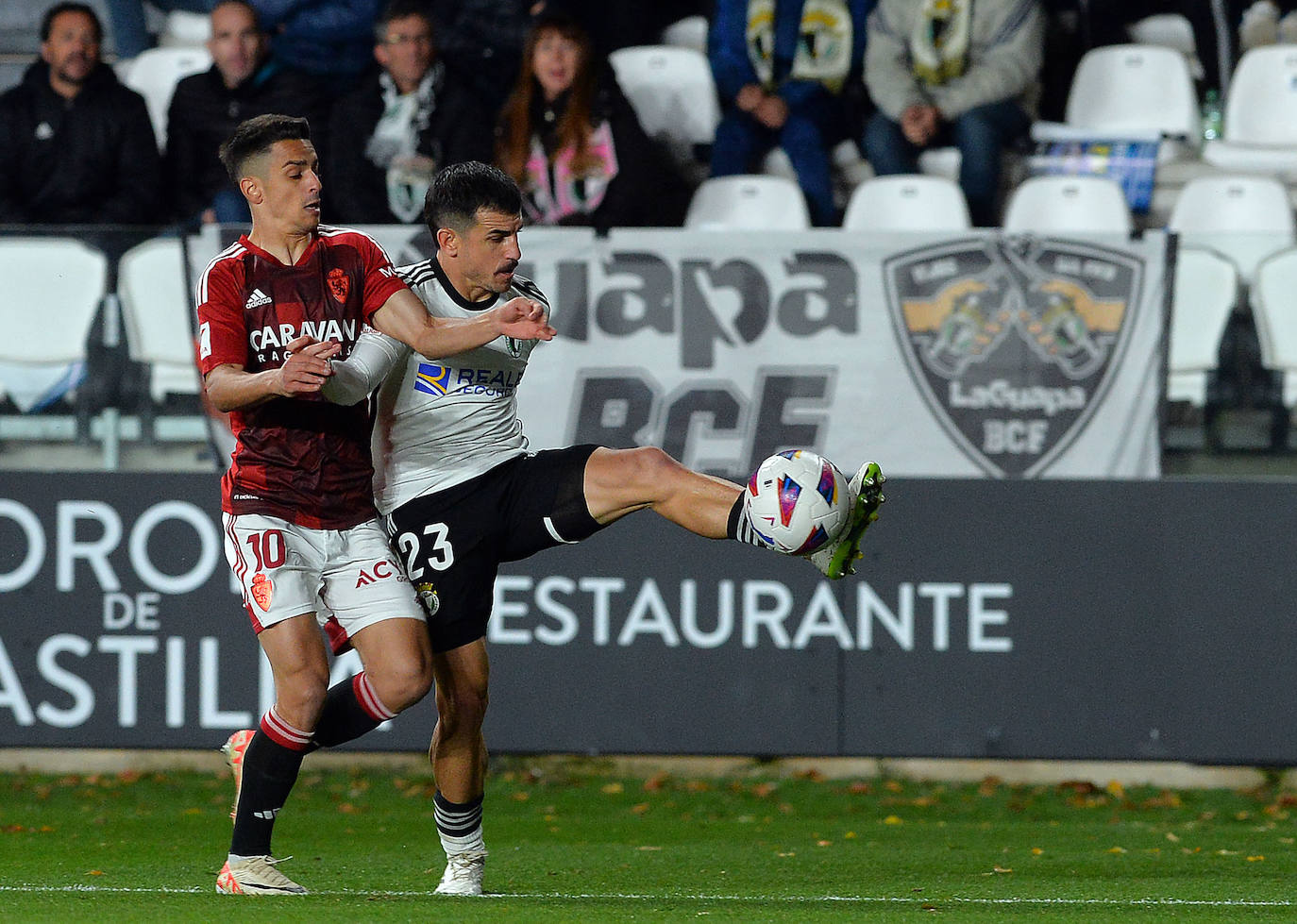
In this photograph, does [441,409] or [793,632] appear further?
[793,632]

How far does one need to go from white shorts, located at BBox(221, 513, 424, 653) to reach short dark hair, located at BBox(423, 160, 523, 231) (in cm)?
87

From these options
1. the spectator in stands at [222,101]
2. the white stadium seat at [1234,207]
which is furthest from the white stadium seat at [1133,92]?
the spectator in stands at [222,101]

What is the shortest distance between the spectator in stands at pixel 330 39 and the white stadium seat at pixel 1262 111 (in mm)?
4693

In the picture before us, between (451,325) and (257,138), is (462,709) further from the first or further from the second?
(257,138)

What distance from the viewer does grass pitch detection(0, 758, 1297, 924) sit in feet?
16.1

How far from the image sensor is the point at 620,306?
7863 mm

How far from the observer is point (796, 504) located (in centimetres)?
486

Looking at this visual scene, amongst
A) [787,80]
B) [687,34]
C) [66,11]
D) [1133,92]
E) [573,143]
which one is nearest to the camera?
[573,143]

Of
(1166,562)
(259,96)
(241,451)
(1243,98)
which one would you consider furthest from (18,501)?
(1243,98)

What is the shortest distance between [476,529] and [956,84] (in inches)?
223

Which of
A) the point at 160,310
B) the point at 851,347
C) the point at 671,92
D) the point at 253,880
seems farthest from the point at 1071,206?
the point at 253,880

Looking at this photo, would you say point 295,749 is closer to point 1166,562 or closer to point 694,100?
point 1166,562

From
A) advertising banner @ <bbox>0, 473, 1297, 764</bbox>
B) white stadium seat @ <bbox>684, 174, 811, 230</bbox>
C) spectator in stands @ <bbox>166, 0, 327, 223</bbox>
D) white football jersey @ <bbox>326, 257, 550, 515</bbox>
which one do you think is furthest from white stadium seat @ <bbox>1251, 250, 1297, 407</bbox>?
spectator in stands @ <bbox>166, 0, 327, 223</bbox>

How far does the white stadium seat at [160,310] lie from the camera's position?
7.83m
